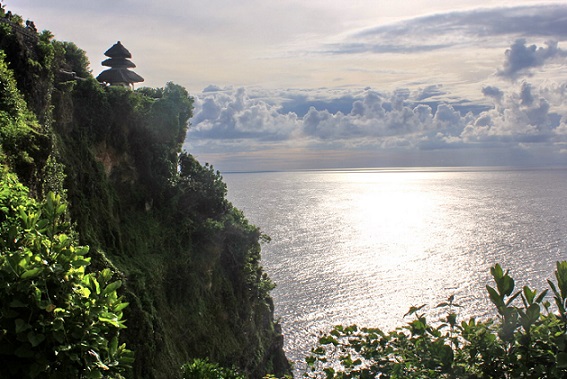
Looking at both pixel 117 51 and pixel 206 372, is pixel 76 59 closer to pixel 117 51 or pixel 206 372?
pixel 117 51

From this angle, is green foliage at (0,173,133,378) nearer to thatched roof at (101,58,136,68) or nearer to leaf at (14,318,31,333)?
leaf at (14,318,31,333)

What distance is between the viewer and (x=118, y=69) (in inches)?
1463

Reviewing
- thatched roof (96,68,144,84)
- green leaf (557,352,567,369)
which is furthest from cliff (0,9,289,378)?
green leaf (557,352,567,369)

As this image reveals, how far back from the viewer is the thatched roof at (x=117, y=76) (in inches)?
1439

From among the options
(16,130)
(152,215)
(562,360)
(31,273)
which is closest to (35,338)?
(31,273)

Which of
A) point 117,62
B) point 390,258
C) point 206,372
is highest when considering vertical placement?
point 117,62

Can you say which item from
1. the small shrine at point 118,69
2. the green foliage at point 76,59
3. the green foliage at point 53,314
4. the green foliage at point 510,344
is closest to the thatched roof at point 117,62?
the small shrine at point 118,69

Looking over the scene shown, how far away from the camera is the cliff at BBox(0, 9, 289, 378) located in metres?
20.9

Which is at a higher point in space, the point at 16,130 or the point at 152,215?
the point at 16,130

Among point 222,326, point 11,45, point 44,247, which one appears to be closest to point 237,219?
point 222,326

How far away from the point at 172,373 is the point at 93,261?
754 cm

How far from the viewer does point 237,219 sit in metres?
37.5

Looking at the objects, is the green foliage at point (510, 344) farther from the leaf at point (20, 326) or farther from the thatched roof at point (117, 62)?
the thatched roof at point (117, 62)

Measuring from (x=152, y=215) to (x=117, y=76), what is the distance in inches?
474
